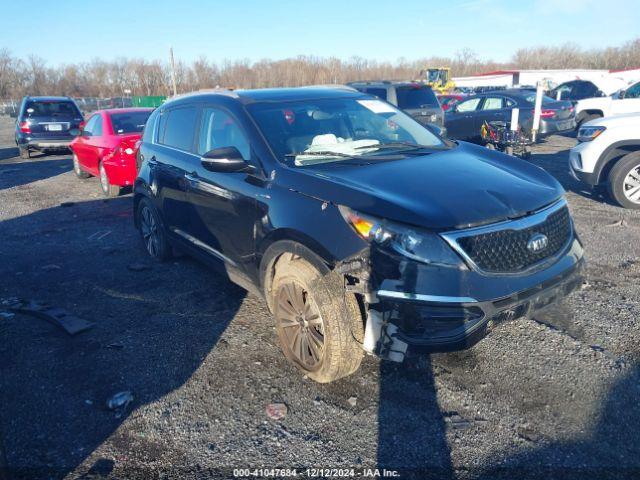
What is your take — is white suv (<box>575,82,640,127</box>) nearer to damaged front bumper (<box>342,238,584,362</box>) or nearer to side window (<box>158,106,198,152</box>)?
side window (<box>158,106,198,152</box>)

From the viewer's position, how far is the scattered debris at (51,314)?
412cm

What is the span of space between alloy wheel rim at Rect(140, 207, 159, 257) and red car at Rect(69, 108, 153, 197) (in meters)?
3.24

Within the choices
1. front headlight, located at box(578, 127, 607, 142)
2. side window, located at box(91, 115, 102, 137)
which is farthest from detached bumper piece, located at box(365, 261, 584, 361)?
side window, located at box(91, 115, 102, 137)

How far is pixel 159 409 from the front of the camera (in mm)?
3061

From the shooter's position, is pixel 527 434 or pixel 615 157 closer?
pixel 527 434

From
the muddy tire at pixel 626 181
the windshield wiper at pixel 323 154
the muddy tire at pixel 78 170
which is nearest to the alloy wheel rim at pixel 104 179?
the muddy tire at pixel 78 170

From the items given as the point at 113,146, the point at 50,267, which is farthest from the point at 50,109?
the point at 50,267

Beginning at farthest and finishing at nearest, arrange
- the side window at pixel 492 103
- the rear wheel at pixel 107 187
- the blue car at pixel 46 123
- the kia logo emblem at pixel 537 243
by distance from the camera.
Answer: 1. the blue car at pixel 46 123
2. the side window at pixel 492 103
3. the rear wheel at pixel 107 187
4. the kia logo emblem at pixel 537 243

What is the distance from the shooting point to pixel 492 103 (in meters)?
13.9

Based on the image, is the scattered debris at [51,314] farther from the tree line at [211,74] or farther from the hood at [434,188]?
the tree line at [211,74]

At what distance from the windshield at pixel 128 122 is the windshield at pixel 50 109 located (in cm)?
649

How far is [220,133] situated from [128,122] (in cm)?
612

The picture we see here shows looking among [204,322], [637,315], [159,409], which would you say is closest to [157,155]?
[204,322]

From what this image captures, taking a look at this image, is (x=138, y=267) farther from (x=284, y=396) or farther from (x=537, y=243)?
(x=537, y=243)
